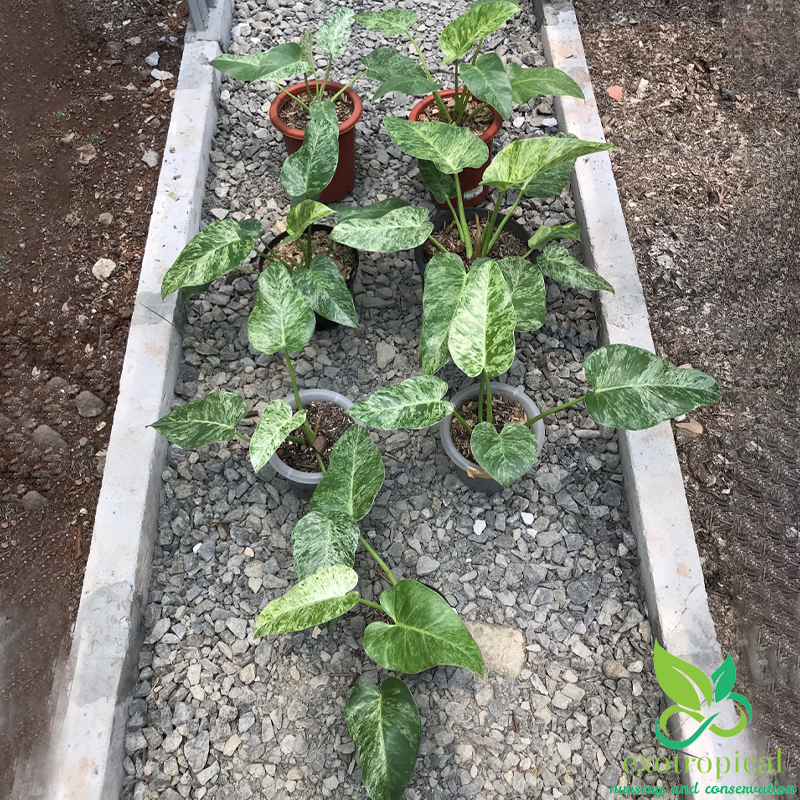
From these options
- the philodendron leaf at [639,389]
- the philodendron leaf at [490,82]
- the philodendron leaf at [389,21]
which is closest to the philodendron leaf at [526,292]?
the philodendron leaf at [639,389]

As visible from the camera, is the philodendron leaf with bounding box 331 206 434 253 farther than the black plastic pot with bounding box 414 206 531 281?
No

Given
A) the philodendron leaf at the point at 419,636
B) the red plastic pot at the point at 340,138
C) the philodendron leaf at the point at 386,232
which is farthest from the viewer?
the red plastic pot at the point at 340,138

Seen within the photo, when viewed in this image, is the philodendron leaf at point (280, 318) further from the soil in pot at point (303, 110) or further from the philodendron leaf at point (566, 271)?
the soil in pot at point (303, 110)

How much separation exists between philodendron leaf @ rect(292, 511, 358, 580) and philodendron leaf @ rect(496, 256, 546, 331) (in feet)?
1.54

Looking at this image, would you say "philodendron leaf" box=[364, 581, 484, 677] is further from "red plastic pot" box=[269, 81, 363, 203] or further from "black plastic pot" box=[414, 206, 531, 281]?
"red plastic pot" box=[269, 81, 363, 203]

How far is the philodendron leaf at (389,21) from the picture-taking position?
1830 millimetres

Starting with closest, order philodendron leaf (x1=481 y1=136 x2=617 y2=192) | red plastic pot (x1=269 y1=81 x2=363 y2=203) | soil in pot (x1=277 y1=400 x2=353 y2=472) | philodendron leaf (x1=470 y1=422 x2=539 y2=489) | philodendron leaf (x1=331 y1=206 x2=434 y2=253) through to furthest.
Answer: philodendron leaf (x1=470 y1=422 x2=539 y2=489)
philodendron leaf (x1=481 y1=136 x2=617 y2=192)
philodendron leaf (x1=331 y1=206 x2=434 y2=253)
soil in pot (x1=277 y1=400 x2=353 y2=472)
red plastic pot (x1=269 y1=81 x2=363 y2=203)

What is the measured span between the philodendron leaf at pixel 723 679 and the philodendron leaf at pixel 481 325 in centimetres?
78

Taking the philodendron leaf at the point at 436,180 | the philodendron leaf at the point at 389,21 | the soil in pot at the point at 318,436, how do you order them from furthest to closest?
the philodendron leaf at the point at 389,21, the philodendron leaf at the point at 436,180, the soil in pot at the point at 318,436

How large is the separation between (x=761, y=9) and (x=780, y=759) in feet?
8.67

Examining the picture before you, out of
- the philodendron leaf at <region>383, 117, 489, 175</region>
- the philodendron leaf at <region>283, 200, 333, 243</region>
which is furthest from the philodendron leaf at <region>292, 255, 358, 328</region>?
the philodendron leaf at <region>383, 117, 489, 175</region>

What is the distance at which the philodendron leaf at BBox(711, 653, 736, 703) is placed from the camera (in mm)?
1313

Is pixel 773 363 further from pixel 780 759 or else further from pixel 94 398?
pixel 94 398

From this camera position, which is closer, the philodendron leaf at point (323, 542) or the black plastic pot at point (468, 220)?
the philodendron leaf at point (323, 542)
